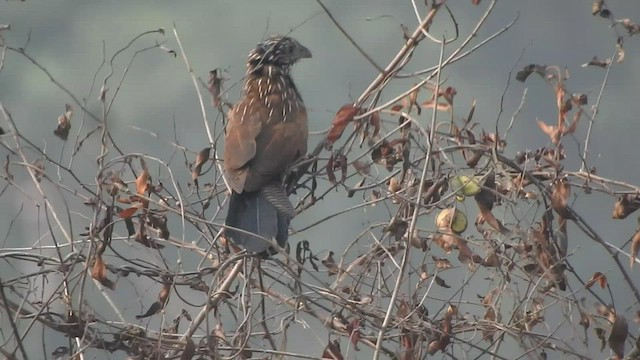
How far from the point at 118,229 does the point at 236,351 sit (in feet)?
5.89

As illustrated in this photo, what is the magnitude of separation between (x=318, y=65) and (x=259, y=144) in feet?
4.24

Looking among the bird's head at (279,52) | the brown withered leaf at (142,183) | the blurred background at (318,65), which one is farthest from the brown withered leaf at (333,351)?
the blurred background at (318,65)

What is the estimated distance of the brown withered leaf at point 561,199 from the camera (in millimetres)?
2645

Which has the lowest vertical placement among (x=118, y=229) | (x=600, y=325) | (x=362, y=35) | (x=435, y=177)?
(x=600, y=325)

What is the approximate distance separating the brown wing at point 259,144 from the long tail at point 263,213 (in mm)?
36

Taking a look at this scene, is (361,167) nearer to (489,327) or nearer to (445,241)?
(445,241)

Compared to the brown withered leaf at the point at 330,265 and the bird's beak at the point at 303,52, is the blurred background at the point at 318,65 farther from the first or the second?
the brown withered leaf at the point at 330,265

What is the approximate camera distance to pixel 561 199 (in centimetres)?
264

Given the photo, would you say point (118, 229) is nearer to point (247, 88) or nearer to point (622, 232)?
point (247, 88)

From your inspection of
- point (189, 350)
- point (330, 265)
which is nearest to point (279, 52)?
point (330, 265)

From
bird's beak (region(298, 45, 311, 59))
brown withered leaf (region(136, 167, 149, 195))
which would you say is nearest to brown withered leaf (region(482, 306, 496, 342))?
brown withered leaf (region(136, 167, 149, 195))

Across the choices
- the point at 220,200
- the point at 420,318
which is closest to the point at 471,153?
the point at 420,318

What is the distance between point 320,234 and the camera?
452 centimetres

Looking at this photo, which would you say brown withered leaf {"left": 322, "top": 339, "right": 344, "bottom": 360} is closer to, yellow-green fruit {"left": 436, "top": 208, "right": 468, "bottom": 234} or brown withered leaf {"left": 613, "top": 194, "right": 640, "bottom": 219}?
yellow-green fruit {"left": 436, "top": 208, "right": 468, "bottom": 234}
